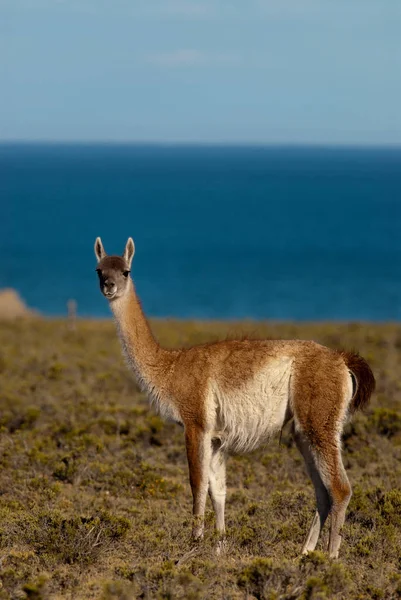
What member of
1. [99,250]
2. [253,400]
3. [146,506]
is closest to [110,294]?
[99,250]

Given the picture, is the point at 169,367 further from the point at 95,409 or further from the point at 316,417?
the point at 95,409

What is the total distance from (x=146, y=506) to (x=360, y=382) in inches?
112

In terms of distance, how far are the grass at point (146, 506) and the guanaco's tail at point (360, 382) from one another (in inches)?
44.4

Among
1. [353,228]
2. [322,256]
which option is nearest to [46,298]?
[322,256]

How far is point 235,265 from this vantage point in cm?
9231

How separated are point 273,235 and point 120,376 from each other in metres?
108

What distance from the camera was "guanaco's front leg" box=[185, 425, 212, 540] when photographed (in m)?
7.69

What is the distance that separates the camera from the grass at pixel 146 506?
6.58 m

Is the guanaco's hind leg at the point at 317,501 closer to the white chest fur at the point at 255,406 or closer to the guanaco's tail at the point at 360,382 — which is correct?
the white chest fur at the point at 255,406

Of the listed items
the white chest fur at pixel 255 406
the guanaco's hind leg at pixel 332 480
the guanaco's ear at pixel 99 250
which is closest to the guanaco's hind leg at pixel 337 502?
the guanaco's hind leg at pixel 332 480

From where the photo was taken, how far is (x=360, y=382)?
25.2 feet

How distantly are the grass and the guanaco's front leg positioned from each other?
268mm

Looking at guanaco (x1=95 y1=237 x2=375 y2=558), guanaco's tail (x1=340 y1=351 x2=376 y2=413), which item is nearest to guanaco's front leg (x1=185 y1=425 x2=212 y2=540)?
guanaco (x1=95 y1=237 x2=375 y2=558)

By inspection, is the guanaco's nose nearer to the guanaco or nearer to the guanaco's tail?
the guanaco
